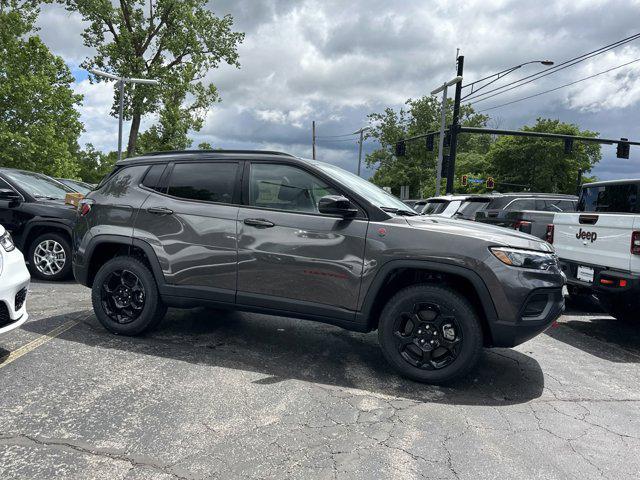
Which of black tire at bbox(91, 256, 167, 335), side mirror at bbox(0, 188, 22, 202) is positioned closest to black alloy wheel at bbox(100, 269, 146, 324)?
black tire at bbox(91, 256, 167, 335)

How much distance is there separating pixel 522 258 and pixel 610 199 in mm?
2810

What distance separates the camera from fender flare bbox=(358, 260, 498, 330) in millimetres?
3627

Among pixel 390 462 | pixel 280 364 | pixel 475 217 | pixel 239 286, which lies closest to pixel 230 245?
pixel 239 286

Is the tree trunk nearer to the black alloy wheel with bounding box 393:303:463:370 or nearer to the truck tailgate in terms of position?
the truck tailgate

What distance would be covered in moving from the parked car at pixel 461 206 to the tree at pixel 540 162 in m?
46.9

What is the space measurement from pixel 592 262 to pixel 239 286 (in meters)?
4.13

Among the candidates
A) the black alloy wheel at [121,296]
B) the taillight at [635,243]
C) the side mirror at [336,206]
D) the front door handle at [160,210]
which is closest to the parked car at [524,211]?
the taillight at [635,243]

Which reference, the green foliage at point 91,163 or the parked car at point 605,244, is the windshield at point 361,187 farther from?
the green foliage at point 91,163

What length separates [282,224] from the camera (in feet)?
13.5

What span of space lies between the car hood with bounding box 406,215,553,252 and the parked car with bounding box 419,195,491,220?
5.47 metres

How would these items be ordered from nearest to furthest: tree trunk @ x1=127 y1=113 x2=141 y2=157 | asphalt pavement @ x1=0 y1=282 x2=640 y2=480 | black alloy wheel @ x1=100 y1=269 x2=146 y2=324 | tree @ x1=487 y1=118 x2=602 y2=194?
1. asphalt pavement @ x1=0 y1=282 x2=640 y2=480
2. black alloy wheel @ x1=100 y1=269 x2=146 y2=324
3. tree trunk @ x1=127 y1=113 x2=141 y2=157
4. tree @ x1=487 y1=118 x2=602 y2=194

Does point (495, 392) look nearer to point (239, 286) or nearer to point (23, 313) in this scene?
point (239, 286)

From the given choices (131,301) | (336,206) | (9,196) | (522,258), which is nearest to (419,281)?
(522,258)

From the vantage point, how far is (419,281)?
396cm
